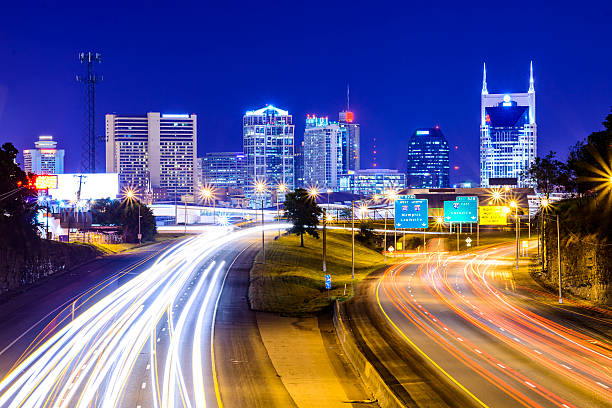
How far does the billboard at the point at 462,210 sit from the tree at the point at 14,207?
61.8 m

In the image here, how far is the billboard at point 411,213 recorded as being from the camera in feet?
322

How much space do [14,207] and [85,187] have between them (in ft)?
306

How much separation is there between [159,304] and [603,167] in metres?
47.2

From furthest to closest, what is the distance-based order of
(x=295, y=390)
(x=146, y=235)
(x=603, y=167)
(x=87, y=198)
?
(x=87, y=198) < (x=146, y=235) < (x=603, y=167) < (x=295, y=390)

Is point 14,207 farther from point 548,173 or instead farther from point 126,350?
point 548,173

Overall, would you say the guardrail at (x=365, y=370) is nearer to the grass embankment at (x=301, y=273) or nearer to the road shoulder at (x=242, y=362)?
the road shoulder at (x=242, y=362)

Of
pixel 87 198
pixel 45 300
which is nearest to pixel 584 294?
pixel 45 300

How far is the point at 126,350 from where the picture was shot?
35.6 meters

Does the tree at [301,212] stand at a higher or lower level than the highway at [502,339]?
higher

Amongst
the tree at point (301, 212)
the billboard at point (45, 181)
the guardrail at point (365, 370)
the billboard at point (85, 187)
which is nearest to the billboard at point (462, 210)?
the tree at point (301, 212)

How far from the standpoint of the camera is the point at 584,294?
5497cm

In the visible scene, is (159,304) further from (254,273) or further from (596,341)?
(596,341)

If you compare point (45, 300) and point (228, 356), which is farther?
point (45, 300)

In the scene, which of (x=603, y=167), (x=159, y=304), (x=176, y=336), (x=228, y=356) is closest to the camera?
(x=228, y=356)
